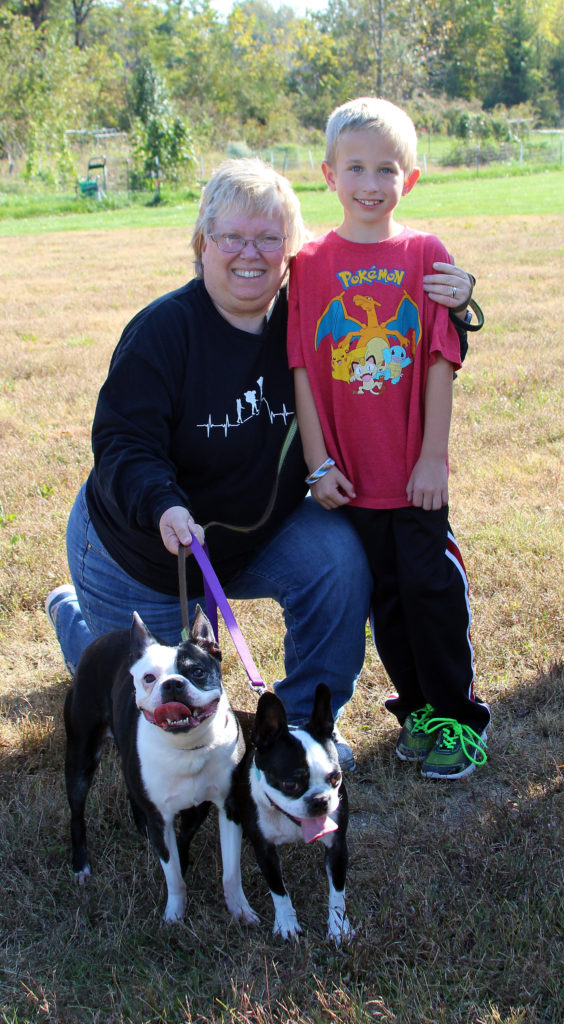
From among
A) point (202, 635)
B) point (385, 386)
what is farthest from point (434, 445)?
point (202, 635)

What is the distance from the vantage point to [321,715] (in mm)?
2174

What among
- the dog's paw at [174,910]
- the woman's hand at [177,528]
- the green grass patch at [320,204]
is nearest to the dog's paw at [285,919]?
the dog's paw at [174,910]

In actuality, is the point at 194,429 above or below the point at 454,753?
above

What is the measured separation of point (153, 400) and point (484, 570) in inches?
82.5

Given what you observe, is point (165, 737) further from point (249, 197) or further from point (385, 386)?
point (249, 197)

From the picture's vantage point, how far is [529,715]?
327cm

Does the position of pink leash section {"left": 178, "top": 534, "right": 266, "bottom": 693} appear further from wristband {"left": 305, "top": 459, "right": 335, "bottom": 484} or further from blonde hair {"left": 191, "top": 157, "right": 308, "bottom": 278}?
blonde hair {"left": 191, "top": 157, "right": 308, "bottom": 278}

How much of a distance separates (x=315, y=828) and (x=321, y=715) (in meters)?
0.26

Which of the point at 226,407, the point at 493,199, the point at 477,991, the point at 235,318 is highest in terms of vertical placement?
the point at 235,318

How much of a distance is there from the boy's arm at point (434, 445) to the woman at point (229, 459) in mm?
226

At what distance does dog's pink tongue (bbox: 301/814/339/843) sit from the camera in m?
2.12

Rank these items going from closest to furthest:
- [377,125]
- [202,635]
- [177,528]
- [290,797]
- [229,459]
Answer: [290,797] → [202,635] → [177,528] → [377,125] → [229,459]

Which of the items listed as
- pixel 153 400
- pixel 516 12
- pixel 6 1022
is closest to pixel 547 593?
pixel 153 400

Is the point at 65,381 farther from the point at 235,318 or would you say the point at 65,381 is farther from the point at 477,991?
the point at 477,991
